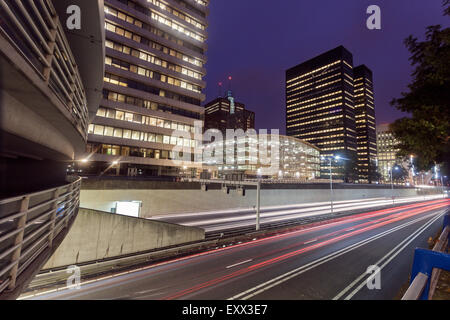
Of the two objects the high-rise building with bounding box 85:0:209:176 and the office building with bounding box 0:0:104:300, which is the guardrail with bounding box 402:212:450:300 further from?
the high-rise building with bounding box 85:0:209:176

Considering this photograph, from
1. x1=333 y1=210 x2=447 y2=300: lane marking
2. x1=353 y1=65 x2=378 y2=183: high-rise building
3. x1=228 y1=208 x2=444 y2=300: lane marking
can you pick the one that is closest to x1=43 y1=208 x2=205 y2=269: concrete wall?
x1=228 y1=208 x2=444 y2=300: lane marking

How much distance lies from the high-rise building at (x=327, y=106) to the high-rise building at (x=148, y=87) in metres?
111

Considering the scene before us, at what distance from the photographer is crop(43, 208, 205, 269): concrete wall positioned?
1234 centimetres

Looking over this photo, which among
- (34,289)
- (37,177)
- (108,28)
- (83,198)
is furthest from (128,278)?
(108,28)

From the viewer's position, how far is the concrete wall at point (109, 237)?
12.3m

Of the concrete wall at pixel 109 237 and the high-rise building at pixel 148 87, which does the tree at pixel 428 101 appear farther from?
the high-rise building at pixel 148 87

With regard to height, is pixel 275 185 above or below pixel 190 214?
above

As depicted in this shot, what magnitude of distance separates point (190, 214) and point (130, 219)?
39.2ft

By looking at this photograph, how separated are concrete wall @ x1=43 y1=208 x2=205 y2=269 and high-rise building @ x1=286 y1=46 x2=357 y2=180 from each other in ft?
418

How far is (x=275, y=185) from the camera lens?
118ft

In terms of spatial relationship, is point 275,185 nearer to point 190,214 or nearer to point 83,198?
point 190,214

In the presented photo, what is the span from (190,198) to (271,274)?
1769 cm

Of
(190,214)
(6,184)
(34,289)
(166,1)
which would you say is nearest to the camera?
(6,184)

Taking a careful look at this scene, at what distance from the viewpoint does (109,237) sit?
13828 millimetres
